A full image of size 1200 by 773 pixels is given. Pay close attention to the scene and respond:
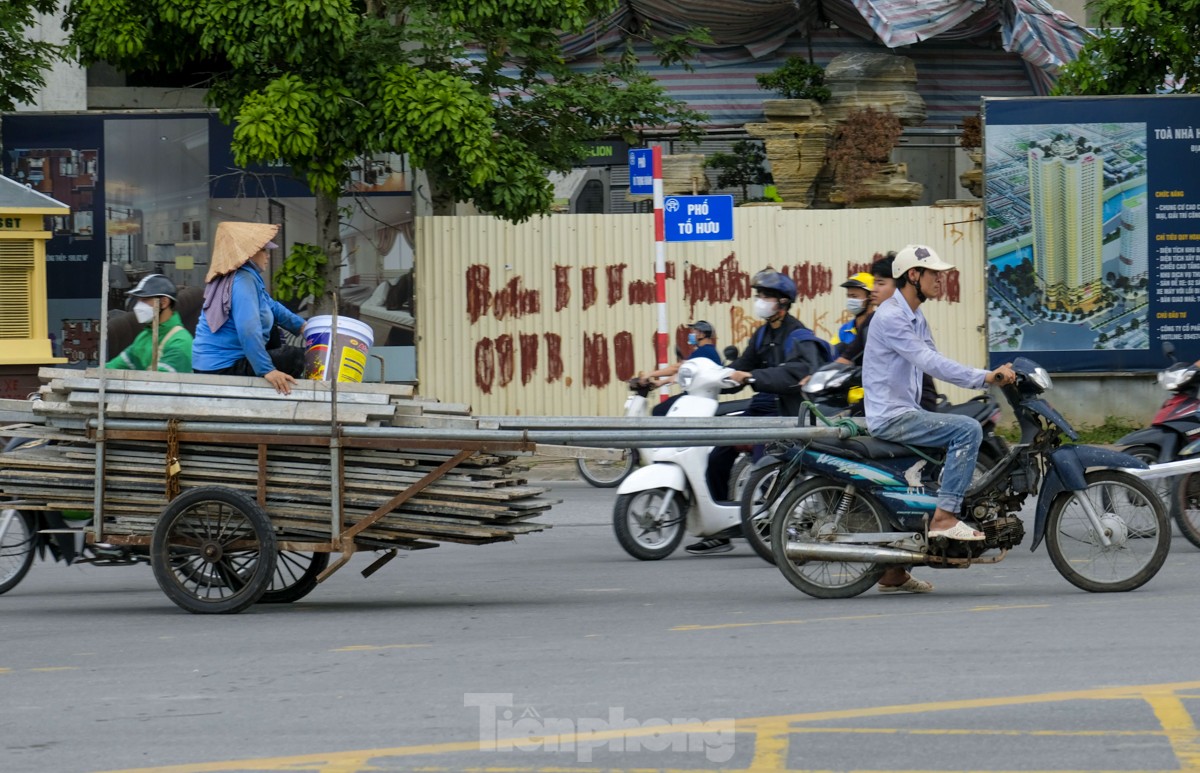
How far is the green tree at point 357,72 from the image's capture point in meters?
14.4

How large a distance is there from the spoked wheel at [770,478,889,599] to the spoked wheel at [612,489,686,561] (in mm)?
1978

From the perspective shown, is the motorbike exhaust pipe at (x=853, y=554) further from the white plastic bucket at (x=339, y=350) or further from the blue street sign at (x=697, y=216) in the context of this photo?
the blue street sign at (x=697, y=216)

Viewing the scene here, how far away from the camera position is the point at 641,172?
17219mm

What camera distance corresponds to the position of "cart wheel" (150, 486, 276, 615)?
809 centimetres

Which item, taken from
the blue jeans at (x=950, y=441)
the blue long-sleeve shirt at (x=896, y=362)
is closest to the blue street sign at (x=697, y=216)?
the blue long-sleeve shirt at (x=896, y=362)

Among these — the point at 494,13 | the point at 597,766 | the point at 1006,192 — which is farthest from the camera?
the point at 1006,192

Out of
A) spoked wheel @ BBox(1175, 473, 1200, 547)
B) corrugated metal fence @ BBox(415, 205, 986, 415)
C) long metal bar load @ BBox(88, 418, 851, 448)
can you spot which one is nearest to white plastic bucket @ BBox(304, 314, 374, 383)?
long metal bar load @ BBox(88, 418, 851, 448)

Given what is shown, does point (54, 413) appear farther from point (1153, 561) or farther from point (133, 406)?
point (1153, 561)

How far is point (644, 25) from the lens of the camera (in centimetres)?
2006

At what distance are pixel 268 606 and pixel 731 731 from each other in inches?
151

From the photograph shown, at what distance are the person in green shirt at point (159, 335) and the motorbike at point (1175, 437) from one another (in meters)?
5.96

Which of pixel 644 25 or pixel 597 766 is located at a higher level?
pixel 644 25

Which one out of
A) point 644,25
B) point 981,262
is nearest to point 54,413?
point 981,262

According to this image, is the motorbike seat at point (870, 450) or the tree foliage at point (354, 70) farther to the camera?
the tree foliage at point (354, 70)
